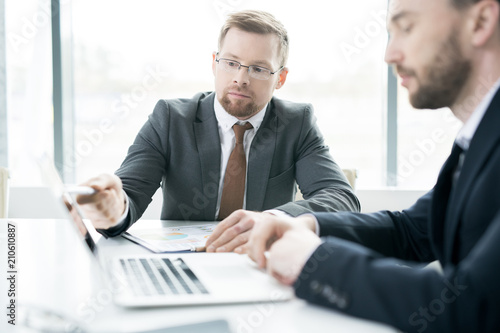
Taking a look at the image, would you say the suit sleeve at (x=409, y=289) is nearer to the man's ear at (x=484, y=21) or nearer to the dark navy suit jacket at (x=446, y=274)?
the dark navy suit jacket at (x=446, y=274)

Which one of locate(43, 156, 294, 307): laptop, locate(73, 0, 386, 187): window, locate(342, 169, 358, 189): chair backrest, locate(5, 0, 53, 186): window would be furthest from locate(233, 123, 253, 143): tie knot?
locate(5, 0, 53, 186): window

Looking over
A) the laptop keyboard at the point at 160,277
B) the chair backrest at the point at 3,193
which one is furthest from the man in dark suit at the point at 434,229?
the chair backrest at the point at 3,193

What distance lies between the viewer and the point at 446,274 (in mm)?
750

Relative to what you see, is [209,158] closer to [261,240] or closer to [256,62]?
[256,62]

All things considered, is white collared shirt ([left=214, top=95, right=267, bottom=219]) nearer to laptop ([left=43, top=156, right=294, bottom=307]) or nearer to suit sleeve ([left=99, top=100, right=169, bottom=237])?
suit sleeve ([left=99, top=100, right=169, bottom=237])

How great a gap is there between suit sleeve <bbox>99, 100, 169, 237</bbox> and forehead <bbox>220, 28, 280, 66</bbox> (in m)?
0.39

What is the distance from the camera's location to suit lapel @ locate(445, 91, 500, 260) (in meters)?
0.89

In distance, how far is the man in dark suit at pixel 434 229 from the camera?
72 cm

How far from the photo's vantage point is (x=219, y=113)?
2119 mm

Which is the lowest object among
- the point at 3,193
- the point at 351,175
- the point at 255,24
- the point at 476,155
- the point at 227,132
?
the point at 3,193

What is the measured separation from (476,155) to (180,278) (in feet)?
Answer: 2.10

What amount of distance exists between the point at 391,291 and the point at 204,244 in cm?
70

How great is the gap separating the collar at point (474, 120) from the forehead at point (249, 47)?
115cm

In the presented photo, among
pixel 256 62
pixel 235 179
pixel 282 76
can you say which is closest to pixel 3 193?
pixel 235 179
